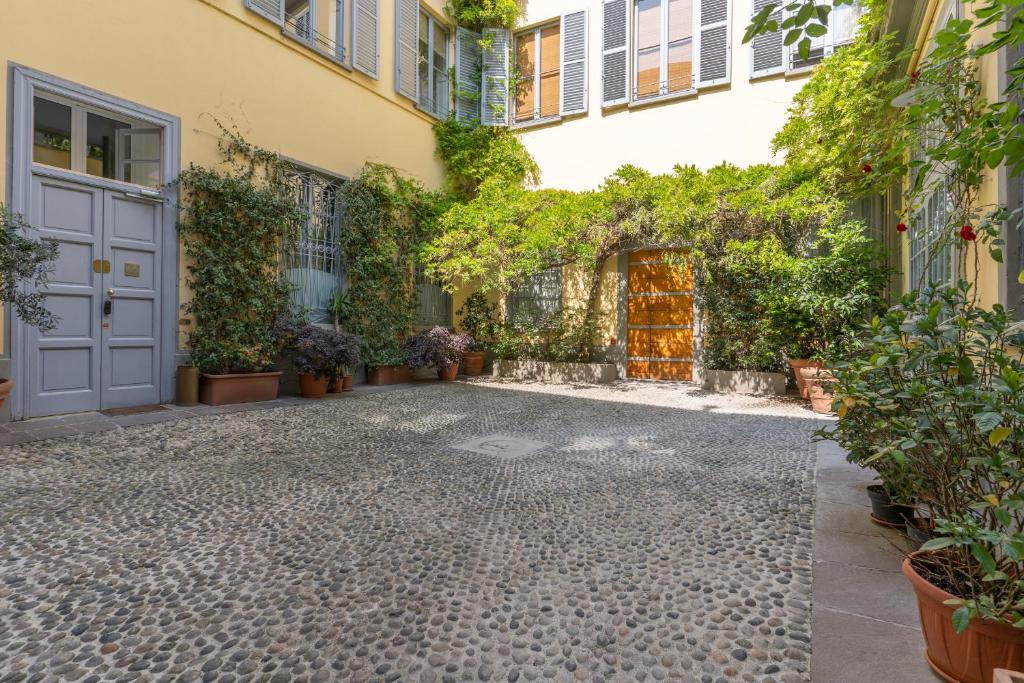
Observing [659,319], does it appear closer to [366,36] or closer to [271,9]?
[366,36]

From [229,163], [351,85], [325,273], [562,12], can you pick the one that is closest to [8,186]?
[229,163]

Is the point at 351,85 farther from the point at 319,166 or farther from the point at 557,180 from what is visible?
the point at 557,180

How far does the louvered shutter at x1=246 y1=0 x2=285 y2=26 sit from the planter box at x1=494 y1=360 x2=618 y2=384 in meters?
5.39

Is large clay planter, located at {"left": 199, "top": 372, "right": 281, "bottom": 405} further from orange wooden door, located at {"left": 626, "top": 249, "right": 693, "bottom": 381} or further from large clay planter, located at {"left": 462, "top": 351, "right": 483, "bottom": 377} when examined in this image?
orange wooden door, located at {"left": 626, "top": 249, "right": 693, "bottom": 381}

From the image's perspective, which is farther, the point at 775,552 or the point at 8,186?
the point at 8,186

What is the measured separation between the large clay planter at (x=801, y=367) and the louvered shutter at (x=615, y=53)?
15.7ft

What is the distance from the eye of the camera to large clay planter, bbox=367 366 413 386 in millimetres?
7555

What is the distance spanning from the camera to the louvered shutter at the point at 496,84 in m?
9.34

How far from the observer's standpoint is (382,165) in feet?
25.3

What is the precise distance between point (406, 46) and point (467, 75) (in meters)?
1.41

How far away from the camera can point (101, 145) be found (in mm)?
5062

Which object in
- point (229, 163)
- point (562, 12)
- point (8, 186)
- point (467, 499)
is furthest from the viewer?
point (562, 12)

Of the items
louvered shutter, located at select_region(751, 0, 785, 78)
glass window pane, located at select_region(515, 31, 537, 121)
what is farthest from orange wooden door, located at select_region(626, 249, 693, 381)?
glass window pane, located at select_region(515, 31, 537, 121)

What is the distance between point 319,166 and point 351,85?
4.45 ft
